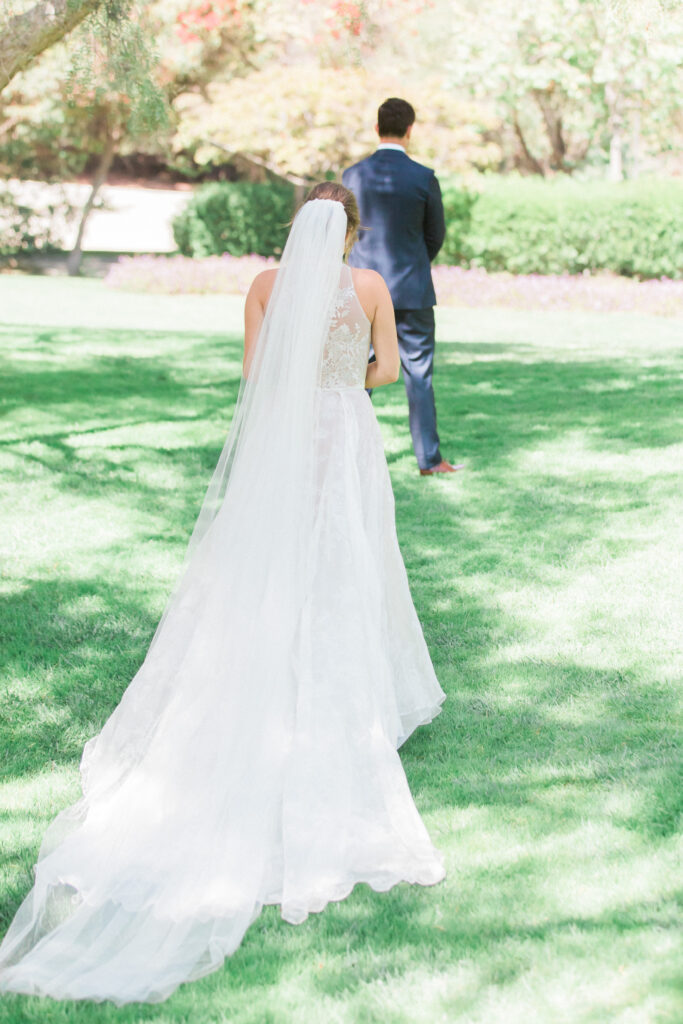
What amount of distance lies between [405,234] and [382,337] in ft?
10.4

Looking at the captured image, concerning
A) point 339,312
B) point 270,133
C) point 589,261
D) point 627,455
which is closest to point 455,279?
point 589,261

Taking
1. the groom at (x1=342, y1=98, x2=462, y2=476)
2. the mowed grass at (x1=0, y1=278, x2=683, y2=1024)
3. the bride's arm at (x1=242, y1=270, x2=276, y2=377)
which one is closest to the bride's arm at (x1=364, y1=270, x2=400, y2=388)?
the bride's arm at (x1=242, y1=270, x2=276, y2=377)

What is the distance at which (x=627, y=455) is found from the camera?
760cm

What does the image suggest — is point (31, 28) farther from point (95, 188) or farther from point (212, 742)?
point (95, 188)

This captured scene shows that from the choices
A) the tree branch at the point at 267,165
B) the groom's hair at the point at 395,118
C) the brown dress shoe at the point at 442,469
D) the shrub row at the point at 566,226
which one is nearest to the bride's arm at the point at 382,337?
the groom's hair at the point at 395,118

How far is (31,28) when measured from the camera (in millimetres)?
5473

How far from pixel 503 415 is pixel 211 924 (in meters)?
6.73

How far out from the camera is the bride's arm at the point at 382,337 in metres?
3.58

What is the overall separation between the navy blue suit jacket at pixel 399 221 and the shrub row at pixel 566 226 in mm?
11613

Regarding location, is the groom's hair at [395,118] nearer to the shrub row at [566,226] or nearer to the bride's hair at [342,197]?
the bride's hair at [342,197]

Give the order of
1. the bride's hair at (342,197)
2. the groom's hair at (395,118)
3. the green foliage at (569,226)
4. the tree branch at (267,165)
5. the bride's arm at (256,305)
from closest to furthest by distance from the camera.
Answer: the bride's hair at (342,197) < the bride's arm at (256,305) < the groom's hair at (395,118) < the green foliage at (569,226) < the tree branch at (267,165)

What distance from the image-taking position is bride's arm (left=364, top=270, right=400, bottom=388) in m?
3.58

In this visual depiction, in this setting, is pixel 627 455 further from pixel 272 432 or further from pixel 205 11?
pixel 205 11

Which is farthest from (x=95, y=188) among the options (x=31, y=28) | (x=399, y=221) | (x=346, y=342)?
(x=346, y=342)
